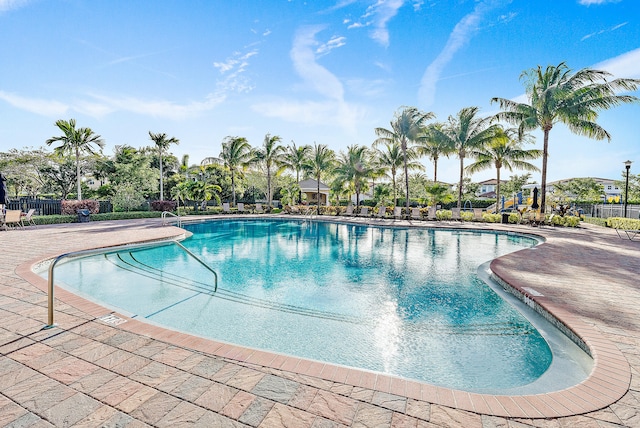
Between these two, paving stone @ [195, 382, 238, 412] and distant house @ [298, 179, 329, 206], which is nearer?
paving stone @ [195, 382, 238, 412]

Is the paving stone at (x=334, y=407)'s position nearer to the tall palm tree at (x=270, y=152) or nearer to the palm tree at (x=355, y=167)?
the palm tree at (x=355, y=167)

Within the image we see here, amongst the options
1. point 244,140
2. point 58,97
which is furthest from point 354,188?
point 58,97

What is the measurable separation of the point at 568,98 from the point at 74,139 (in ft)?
110

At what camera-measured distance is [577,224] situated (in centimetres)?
1862

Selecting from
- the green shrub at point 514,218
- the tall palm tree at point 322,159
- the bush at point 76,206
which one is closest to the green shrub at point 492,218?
the green shrub at point 514,218

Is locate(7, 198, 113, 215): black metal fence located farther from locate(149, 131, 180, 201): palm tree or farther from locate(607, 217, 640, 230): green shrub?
locate(607, 217, 640, 230): green shrub

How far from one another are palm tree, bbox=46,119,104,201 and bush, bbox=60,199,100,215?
322 centimetres

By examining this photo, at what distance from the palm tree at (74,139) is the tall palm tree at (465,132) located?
26.9 meters

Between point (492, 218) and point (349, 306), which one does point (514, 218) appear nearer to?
point (492, 218)

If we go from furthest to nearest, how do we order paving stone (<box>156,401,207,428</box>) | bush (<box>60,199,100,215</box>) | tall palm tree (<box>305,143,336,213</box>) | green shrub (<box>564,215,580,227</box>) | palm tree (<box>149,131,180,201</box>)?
tall palm tree (<box>305,143,336,213</box>) < palm tree (<box>149,131,180,201</box>) < bush (<box>60,199,100,215</box>) < green shrub (<box>564,215,580,227</box>) < paving stone (<box>156,401,207,428</box>)

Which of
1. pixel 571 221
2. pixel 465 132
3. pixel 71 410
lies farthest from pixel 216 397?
pixel 465 132

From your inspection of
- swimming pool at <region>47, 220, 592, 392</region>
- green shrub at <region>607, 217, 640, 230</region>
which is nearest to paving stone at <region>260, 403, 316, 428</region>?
swimming pool at <region>47, 220, 592, 392</region>

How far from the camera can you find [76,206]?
2031 cm

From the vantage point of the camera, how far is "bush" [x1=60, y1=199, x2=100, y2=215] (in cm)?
1992
